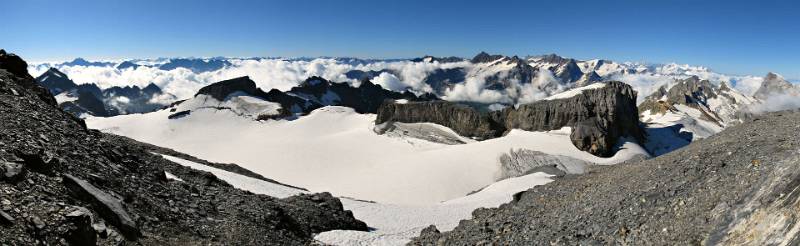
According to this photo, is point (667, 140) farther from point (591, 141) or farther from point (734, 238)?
point (734, 238)

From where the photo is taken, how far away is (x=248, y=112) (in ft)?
493

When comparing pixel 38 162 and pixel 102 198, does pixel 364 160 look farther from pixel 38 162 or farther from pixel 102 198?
pixel 38 162

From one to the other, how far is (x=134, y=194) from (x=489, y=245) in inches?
511

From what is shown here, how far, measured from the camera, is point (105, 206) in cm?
1488

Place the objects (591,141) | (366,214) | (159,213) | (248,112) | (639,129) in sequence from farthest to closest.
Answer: (248,112) → (639,129) → (591,141) → (366,214) → (159,213)

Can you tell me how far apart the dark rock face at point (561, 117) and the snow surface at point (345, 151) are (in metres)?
3.81

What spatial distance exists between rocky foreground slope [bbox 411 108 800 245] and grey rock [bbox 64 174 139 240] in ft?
34.8

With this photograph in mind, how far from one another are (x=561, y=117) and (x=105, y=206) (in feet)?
320

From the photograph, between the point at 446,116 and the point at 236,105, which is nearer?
the point at 446,116

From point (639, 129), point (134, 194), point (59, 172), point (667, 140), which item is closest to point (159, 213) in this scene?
point (134, 194)

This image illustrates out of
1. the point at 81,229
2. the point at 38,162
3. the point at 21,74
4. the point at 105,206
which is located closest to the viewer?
the point at 81,229

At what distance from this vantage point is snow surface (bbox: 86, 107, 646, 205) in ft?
234

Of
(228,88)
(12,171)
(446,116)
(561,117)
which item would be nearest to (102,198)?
(12,171)

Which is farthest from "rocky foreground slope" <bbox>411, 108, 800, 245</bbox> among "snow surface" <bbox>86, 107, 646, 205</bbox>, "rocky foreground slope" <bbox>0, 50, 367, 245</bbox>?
"snow surface" <bbox>86, 107, 646, 205</bbox>
